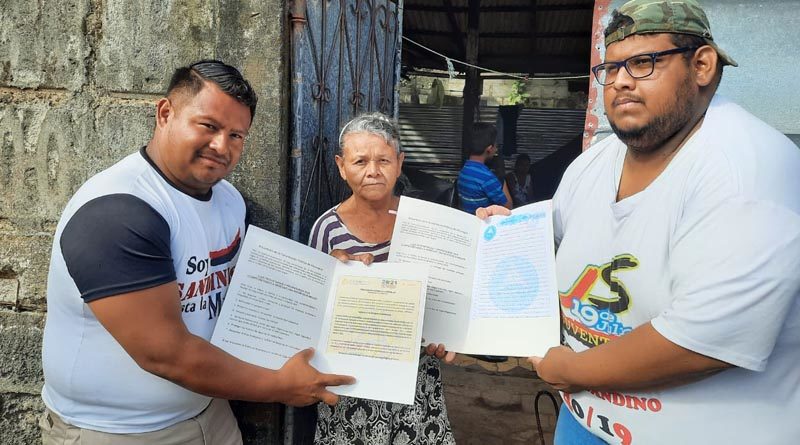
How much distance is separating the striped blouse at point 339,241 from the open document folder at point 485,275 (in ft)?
0.77

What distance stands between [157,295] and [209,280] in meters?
0.27

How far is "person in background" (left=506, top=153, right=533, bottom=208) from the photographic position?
7.89 metres

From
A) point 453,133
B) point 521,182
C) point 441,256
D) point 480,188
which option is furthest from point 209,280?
point 453,133

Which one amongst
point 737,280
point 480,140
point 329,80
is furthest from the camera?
point 480,140

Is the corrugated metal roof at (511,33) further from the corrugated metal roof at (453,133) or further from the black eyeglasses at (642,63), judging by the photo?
the black eyeglasses at (642,63)

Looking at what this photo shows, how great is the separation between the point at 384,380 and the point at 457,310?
36cm

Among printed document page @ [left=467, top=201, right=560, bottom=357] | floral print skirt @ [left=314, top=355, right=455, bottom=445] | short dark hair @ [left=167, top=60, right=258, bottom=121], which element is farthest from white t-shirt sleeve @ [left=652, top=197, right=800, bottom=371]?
short dark hair @ [left=167, top=60, right=258, bottom=121]

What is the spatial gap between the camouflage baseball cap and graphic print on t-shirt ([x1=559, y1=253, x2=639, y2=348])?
1.93ft

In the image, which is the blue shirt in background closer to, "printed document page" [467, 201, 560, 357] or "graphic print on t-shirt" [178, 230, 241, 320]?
"printed document page" [467, 201, 560, 357]

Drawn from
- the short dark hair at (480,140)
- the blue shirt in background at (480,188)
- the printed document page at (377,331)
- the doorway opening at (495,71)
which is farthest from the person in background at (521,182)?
the printed document page at (377,331)

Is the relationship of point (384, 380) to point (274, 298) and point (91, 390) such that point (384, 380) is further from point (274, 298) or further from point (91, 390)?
point (91, 390)

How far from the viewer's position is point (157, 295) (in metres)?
1.46

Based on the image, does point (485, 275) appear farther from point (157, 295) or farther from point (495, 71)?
point (495, 71)

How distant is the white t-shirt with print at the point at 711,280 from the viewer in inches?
47.7
